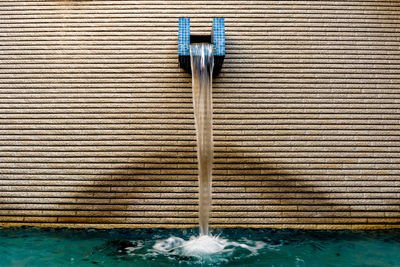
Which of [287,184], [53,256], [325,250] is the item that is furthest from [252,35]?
[53,256]

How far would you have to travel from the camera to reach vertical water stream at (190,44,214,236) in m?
4.40

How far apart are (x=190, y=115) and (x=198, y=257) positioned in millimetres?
2279

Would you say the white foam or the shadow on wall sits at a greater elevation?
the shadow on wall

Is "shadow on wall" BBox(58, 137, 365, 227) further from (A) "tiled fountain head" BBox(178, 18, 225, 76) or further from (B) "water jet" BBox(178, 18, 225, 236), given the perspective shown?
(A) "tiled fountain head" BBox(178, 18, 225, 76)

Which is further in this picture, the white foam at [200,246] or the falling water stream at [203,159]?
the falling water stream at [203,159]

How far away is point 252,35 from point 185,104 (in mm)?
1760

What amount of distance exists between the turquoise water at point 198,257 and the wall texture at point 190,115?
0.83ft

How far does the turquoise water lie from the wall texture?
252mm

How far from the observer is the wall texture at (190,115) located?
442 centimetres

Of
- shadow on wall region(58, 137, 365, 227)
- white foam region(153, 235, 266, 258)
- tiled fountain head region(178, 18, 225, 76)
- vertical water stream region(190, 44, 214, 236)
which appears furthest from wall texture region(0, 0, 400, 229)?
white foam region(153, 235, 266, 258)

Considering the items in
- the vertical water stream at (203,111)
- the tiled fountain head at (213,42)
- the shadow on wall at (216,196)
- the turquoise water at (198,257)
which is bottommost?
the turquoise water at (198,257)

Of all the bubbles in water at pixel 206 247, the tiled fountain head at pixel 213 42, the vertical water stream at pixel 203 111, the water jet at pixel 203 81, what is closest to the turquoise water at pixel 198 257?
the bubbles in water at pixel 206 247

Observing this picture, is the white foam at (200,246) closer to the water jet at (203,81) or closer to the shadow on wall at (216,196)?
the shadow on wall at (216,196)

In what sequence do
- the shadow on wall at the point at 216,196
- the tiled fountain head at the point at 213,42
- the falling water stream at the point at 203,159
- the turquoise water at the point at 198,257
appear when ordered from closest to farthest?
the turquoise water at the point at 198,257, the falling water stream at the point at 203,159, the shadow on wall at the point at 216,196, the tiled fountain head at the point at 213,42
